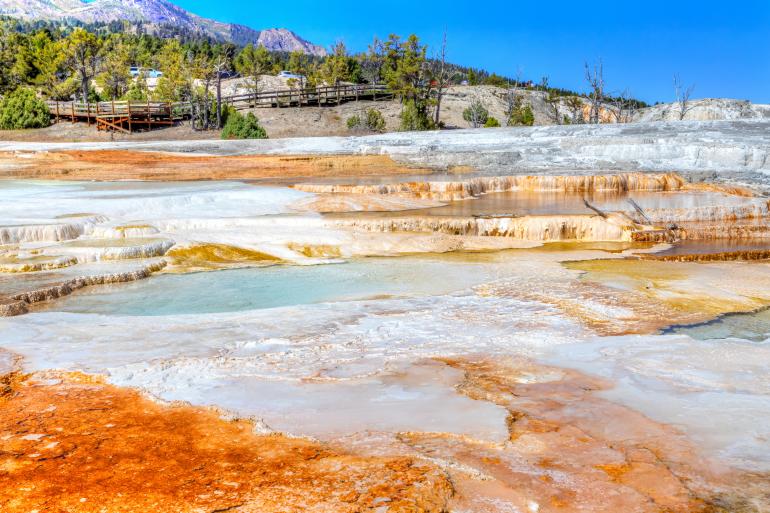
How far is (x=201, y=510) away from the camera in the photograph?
2.21 meters

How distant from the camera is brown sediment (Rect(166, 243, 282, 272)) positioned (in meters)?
6.94

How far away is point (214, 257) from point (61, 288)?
176 centimetres

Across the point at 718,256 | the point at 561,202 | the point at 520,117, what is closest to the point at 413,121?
the point at 520,117

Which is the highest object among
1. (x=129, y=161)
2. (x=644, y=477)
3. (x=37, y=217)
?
(x=129, y=161)

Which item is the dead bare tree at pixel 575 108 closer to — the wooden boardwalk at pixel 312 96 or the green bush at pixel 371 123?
the wooden boardwalk at pixel 312 96

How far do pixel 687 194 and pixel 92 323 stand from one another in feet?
32.2

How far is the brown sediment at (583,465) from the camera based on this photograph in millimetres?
2295

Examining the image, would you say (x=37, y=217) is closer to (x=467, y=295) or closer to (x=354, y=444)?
(x=467, y=295)

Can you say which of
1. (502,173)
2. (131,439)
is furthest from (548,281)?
(502,173)

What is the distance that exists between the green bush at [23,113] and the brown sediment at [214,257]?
21.1m

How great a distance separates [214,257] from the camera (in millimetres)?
7195

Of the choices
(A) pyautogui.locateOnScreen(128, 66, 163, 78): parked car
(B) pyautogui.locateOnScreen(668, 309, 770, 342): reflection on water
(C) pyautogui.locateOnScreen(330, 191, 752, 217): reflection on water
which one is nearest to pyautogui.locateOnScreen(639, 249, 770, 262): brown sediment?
(C) pyautogui.locateOnScreen(330, 191, 752, 217): reflection on water

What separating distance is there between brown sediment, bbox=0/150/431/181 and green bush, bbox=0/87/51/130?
434 inches

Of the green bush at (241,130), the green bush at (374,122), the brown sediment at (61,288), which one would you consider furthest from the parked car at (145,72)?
the brown sediment at (61,288)
